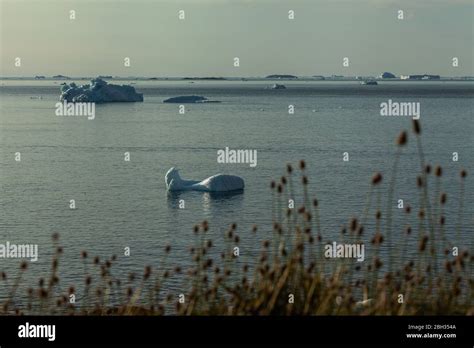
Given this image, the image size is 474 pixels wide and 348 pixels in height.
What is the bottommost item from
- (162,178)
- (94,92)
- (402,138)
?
(162,178)

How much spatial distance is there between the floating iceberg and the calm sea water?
15.4 meters

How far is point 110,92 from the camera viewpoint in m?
105

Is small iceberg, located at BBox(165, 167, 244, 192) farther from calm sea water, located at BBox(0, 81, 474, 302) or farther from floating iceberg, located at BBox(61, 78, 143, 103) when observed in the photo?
floating iceberg, located at BBox(61, 78, 143, 103)

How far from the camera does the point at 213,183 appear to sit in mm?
34500

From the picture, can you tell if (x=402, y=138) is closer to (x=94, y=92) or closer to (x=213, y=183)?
(x=213, y=183)

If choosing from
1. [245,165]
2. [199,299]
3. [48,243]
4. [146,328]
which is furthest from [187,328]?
[245,165]

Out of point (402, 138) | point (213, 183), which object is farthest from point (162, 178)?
point (402, 138)

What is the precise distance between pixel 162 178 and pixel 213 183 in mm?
6961

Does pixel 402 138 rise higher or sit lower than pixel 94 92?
lower

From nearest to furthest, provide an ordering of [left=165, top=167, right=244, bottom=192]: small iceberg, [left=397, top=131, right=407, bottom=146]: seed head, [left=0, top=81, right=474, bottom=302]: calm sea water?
[left=397, top=131, right=407, bottom=146]: seed head
[left=0, top=81, right=474, bottom=302]: calm sea water
[left=165, top=167, right=244, bottom=192]: small iceberg

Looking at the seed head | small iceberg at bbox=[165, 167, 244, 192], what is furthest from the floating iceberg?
Answer: the seed head

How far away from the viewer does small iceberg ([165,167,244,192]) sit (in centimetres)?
3434

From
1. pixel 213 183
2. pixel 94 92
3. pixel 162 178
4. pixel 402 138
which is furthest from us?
pixel 94 92

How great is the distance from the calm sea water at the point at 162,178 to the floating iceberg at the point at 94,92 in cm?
1536
